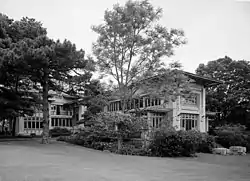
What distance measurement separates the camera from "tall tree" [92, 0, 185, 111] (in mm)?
18656

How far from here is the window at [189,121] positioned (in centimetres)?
2653

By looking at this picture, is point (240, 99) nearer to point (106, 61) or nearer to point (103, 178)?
point (106, 61)

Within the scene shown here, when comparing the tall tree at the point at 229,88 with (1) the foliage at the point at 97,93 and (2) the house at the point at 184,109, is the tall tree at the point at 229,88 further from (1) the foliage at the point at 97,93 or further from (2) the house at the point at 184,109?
(1) the foliage at the point at 97,93

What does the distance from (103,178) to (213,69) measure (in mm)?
31234

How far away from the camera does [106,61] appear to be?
19562mm

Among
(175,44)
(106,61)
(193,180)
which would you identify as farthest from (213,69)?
(193,180)

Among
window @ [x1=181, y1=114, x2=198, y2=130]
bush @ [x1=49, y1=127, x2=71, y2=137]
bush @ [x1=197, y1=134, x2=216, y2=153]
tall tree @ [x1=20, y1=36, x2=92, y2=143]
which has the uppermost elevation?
tall tree @ [x1=20, y1=36, x2=92, y2=143]

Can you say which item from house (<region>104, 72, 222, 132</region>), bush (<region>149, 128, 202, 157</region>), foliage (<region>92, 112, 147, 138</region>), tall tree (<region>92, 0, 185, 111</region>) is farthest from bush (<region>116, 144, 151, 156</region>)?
house (<region>104, 72, 222, 132</region>)

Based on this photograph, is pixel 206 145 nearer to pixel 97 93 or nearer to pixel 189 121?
pixel 189 121

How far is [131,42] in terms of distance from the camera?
1897 centimetres

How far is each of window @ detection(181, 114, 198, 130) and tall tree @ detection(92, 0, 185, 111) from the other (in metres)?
9.07

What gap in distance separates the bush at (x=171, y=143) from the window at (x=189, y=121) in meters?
10.0

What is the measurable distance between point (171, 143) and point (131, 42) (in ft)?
24.6

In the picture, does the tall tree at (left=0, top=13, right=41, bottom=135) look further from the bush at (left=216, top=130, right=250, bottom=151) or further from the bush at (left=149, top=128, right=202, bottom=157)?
the bush at (left=216, top=130, right=250, bottom=151)
